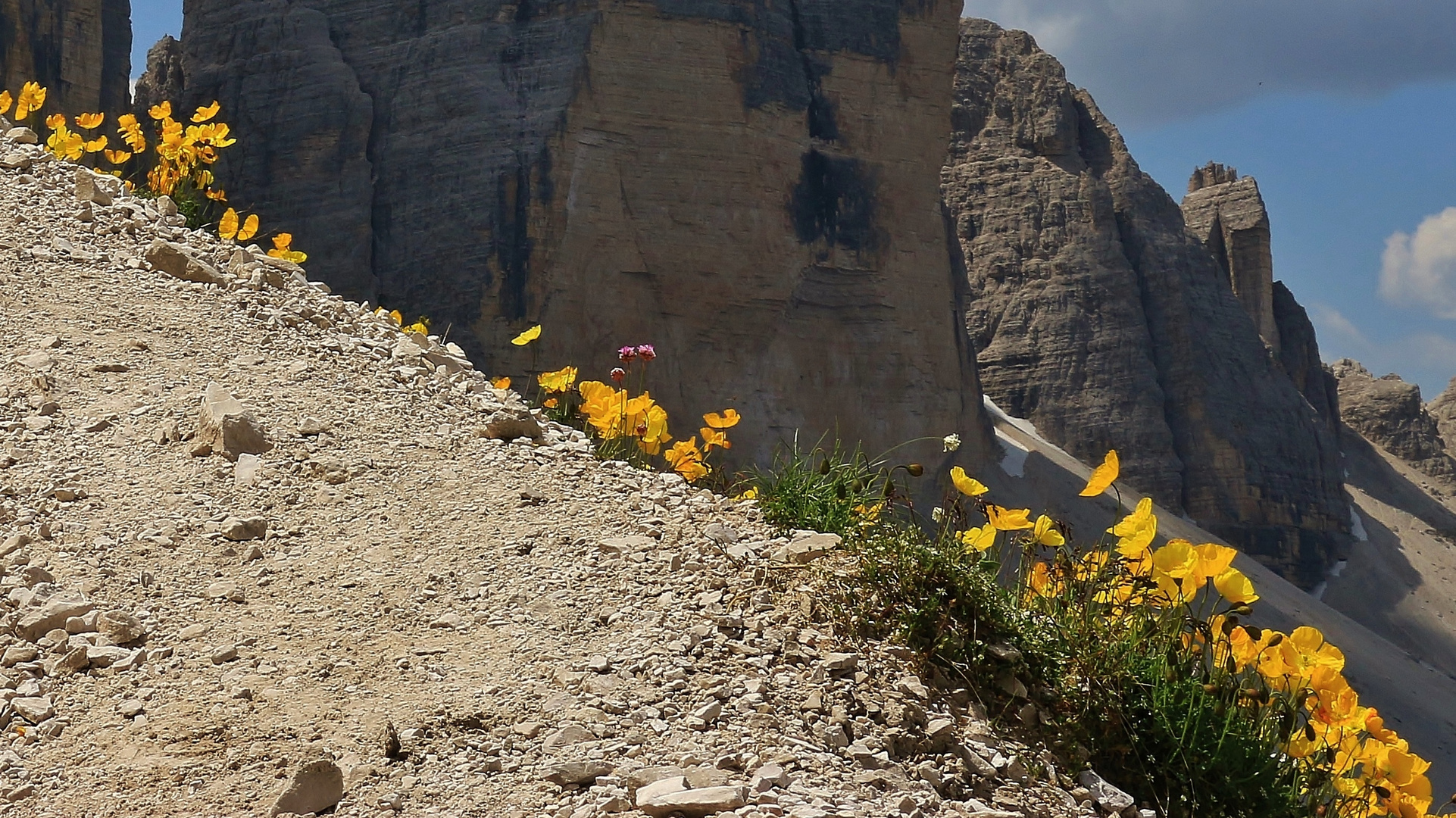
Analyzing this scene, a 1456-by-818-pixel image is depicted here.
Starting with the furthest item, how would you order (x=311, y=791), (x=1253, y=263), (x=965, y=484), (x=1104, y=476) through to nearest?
1. (x=1253, y=263)
2. (x=965, y=484)
3. (x=1104, y=476)
4. (x=311, y=791)

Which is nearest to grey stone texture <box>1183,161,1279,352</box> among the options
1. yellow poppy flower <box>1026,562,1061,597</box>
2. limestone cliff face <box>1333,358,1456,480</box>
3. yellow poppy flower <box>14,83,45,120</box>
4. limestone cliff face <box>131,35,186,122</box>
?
limestone cliff face <box>1333,358,1456,480</box>

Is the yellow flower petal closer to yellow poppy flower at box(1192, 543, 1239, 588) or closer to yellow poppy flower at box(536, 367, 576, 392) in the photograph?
yellow poppy flower at box(536, 367, 576, 392)

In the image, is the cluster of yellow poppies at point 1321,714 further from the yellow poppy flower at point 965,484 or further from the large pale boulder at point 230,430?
the large pale boulder at point 230,430

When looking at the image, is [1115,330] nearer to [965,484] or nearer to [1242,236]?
[1242,236]

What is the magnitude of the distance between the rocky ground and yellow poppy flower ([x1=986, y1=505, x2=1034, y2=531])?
53cm

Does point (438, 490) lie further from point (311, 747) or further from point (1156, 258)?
point (1156, 258)

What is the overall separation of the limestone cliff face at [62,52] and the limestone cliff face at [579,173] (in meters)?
3.95

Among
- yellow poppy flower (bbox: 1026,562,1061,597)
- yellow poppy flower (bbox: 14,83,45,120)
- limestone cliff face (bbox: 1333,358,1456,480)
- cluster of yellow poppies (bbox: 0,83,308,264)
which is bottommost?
limestone cliff face (bbox: 1333,358,1456,480)

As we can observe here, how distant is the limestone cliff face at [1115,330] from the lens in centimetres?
5122

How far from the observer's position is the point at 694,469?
17.6ft

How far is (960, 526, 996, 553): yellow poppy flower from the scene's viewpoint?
4.12 metres

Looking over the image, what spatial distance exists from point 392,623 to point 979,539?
→ 174cm

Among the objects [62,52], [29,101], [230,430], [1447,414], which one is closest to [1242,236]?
[1447,414]

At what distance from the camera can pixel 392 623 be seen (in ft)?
13.4
